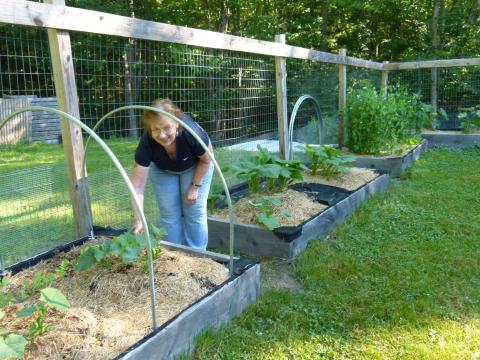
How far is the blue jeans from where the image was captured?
11.2 feet

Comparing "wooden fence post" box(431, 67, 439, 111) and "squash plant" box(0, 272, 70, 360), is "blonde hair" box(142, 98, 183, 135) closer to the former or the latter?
"squash plant" box(0, 272, 70, 360)

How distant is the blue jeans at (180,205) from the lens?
3400 millimetres

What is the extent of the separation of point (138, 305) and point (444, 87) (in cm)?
1071

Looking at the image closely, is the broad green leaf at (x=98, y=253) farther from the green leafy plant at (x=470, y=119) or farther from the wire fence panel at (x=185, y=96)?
the green leafy plant at (x=470, y=119)

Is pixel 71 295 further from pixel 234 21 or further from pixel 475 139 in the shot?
pixel 234 21

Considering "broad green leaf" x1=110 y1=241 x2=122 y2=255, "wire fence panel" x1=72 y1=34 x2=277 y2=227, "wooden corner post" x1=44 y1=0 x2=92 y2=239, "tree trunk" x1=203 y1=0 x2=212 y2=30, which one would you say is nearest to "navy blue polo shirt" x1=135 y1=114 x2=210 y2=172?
"wooden corner post" x1=44 y1=0 x2=92 y2=239

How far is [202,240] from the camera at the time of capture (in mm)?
3553

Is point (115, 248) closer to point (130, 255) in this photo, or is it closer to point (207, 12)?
point (130, 255)

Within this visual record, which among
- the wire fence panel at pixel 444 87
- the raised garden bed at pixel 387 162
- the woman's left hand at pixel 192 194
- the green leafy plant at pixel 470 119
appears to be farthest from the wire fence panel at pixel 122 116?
the wire fence panel at pixel 444 87

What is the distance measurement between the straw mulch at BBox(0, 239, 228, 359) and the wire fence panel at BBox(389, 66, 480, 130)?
946cm

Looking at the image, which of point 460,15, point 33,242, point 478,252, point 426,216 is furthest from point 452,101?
point 33,242

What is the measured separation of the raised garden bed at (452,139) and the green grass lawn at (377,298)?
4.72 m

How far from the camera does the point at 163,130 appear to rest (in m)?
2.81

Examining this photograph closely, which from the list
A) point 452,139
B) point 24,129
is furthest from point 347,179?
point 452,139
